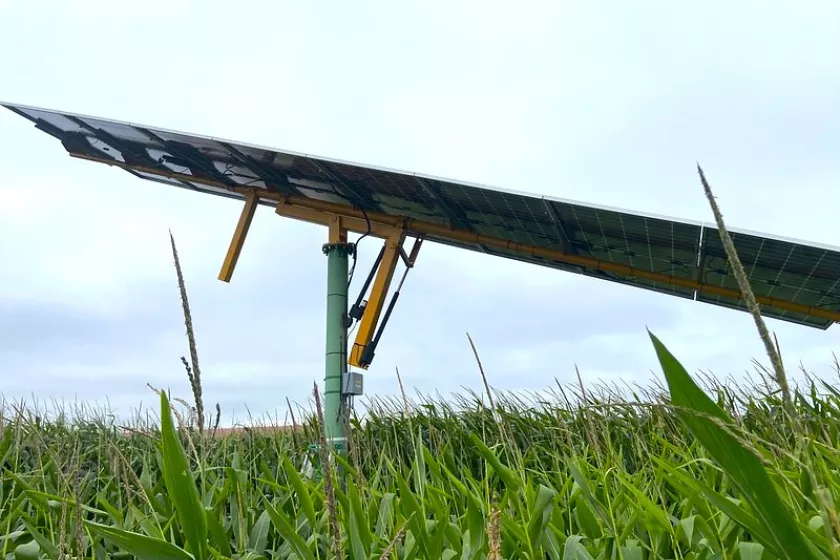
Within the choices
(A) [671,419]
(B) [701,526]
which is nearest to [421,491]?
(B) [701,526]

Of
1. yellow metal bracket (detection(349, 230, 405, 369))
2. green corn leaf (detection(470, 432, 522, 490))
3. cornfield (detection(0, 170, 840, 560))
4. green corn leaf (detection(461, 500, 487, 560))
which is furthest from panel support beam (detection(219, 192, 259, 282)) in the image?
green corn leaf (detection(461, 500, 487, 560))

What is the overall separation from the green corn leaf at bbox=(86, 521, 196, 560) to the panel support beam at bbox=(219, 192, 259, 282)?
6.44 m

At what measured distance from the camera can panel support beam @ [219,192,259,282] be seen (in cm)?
852

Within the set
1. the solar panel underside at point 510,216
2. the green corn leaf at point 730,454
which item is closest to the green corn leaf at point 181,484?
the green corn leaf at point 730,454

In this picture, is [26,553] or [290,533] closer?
[290,533]

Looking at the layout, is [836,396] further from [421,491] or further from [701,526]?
[421,491]

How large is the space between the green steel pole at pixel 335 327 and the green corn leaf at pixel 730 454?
623cm

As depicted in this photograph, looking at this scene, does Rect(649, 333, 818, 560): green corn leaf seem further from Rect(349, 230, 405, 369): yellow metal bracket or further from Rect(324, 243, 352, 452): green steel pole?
Rect(349, 230, 405, 369): yellow metal bracket

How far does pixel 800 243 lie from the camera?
245 inches

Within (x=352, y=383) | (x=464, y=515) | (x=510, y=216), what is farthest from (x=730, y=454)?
(x=510, y=216)

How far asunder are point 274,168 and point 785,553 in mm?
7466

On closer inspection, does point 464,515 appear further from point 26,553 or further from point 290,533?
point 26,553

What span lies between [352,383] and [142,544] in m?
4.74

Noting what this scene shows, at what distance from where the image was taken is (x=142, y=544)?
2.23 m
